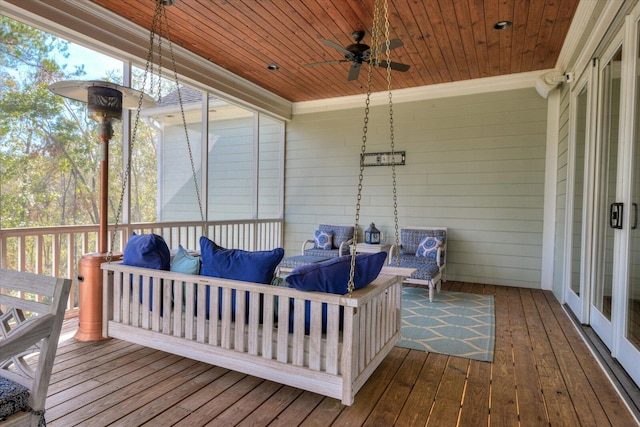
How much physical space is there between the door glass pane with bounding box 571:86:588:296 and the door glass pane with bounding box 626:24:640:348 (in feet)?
4.15

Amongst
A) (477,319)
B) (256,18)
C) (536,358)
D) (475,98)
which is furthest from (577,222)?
(256,18)

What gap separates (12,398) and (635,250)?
3.21 metres

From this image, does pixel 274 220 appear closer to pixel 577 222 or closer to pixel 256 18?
pixel 256 18

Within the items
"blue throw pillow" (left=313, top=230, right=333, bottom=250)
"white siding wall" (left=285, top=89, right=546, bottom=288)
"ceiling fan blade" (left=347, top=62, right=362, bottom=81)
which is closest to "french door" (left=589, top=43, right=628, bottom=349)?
"white siding wall" (left=285, top=89, right=546, bottom=288)

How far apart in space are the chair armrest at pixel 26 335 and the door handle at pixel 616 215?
3.17m

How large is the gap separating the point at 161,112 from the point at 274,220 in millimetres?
2755

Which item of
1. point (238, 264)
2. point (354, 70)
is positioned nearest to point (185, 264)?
point (238, 264)

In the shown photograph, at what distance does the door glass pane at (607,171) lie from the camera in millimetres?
2621

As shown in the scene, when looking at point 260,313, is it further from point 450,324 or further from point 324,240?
point 324,240

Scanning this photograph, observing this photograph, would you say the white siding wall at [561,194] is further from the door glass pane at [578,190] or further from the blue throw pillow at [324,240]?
the blue throw pillow at [324,240]

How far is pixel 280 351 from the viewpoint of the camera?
2.03 metres

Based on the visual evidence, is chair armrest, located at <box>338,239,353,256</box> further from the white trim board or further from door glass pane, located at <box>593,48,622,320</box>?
door glass pane, located at <box>593,48,622,320</box>

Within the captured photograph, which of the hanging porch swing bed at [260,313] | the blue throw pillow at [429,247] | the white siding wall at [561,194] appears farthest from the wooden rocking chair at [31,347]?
the white siding wall at [561,194]

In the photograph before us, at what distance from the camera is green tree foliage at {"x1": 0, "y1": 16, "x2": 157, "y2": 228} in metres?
2.95
